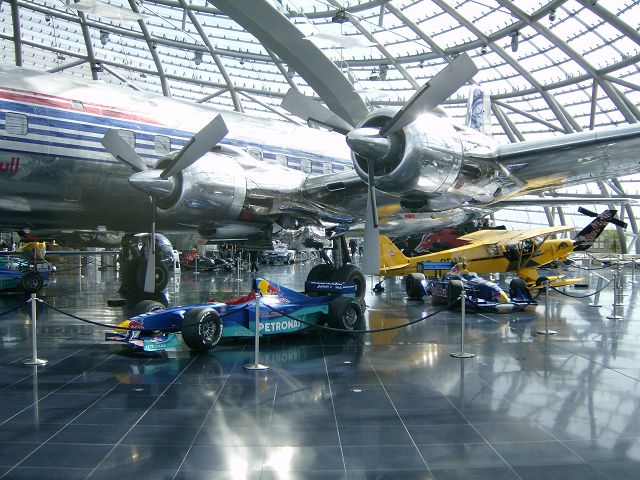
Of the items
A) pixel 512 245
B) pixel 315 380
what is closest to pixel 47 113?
pixel 315 380

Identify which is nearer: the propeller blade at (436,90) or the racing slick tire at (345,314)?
the propeller blade at (436,90)

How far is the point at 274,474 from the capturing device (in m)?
4.21

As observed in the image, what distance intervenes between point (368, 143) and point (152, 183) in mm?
3797

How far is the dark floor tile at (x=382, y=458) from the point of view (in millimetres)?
4379

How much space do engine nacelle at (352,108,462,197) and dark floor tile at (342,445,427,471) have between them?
16.8 feet

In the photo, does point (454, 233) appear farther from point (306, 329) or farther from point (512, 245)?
point (306, 329)

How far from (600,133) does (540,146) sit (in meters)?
0.90

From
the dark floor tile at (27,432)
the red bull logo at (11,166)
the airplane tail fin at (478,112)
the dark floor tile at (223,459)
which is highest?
the airplane tail fin at (478,112)

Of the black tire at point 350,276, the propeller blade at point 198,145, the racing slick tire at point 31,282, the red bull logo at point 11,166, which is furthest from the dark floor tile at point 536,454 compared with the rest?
the racing slick tire at point 31,282

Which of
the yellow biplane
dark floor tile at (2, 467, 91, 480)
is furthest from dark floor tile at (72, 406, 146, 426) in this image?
the yellow biplane

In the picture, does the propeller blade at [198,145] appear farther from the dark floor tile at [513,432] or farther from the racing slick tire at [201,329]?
the dark floor tile at [513,432]

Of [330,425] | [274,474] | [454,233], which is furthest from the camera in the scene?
[454,233]

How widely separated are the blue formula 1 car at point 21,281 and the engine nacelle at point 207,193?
8.54m

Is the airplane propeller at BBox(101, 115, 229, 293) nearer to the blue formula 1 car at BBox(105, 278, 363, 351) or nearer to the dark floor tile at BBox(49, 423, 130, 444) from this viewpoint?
the blue formula 1 car at BBox(105, 278, 363, 351)
